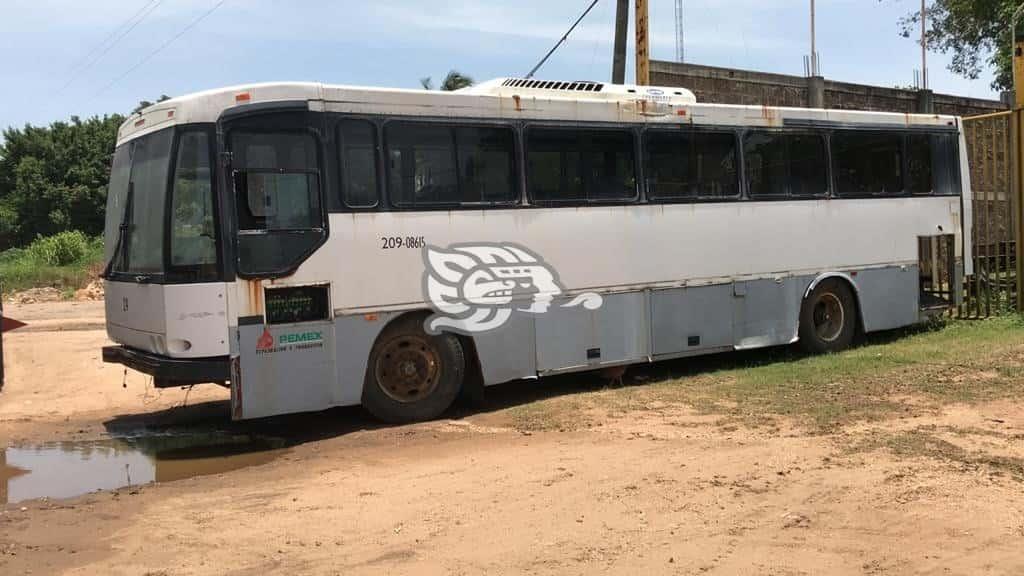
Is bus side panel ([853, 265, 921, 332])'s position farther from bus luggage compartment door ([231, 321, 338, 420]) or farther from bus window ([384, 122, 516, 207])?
bus luggage compartment door ([231, 321, 338, 420])

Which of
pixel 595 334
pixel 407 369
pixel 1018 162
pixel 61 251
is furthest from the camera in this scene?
pixel 61 251

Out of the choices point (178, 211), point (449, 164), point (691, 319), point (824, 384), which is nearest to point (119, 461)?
point (178, 211)

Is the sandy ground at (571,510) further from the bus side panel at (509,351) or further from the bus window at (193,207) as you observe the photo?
Answer: the bus window at (193,207)

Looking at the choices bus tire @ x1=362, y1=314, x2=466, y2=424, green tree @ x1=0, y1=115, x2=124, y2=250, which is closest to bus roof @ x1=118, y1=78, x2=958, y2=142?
bus tire @ x1=362, y1=314, x2=466, y2=424

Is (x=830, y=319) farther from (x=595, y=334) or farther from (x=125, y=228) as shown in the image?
(x=125, y=228)

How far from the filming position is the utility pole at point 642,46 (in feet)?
53.8

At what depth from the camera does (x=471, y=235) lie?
29.3ft

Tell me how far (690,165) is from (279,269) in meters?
5.23

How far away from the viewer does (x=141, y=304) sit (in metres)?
7.94

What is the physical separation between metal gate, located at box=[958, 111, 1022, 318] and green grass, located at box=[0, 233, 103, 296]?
1017 inches

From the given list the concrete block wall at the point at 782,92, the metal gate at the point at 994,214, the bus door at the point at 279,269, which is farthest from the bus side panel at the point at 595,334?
the concrete block wall at the point at 782,92

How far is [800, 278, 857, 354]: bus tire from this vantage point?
11820mm

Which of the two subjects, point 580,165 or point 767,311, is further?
point 767,311

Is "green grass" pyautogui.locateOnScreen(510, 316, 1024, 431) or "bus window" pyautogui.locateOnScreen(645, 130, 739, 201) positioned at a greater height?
"bus window" pyautogui.locateOnScreen(645, 130, 739, 201)
